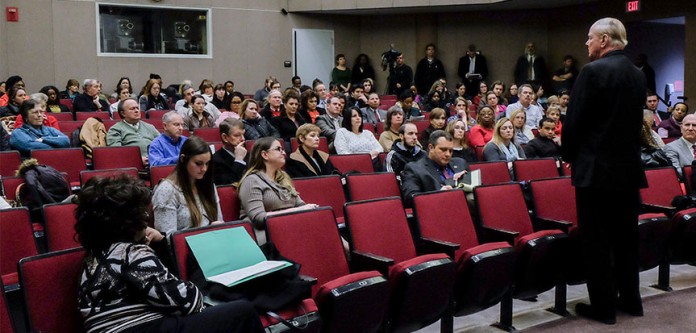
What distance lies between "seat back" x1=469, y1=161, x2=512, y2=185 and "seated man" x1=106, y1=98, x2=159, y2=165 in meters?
2.69

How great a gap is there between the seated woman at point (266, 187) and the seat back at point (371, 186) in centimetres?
55

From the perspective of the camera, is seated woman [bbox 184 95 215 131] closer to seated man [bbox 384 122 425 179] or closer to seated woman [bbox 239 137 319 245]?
seated man [bbox 384 122 425 179]

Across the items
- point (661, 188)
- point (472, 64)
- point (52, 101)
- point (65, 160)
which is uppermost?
point (472, 64)

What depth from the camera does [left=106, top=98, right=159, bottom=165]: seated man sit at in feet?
18.0

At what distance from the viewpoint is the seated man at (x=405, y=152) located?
495cm

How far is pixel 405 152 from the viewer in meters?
5.03

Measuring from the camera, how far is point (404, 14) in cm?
1278

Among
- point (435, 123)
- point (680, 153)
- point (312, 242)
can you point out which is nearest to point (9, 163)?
point (312, 242)

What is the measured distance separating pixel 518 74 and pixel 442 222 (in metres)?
9.23

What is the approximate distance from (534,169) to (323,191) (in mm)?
1726

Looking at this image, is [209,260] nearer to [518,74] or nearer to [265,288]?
[265,288]

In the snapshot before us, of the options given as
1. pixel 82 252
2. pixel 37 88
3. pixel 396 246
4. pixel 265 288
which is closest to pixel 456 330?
pixel 396 246

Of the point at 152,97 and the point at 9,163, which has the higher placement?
the point at 152,97

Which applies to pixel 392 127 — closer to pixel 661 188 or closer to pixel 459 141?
pixel 459 141
